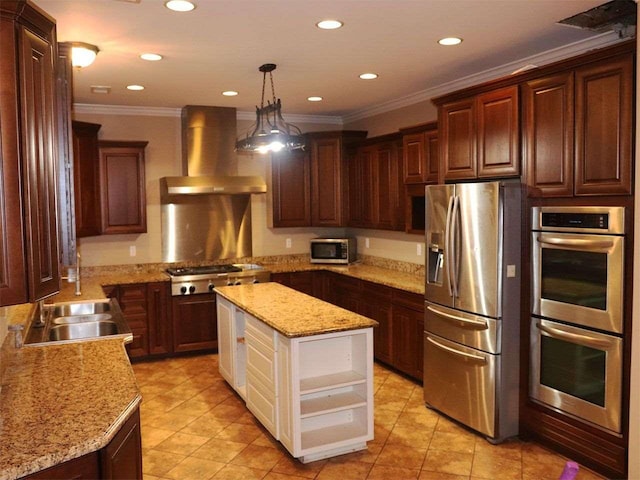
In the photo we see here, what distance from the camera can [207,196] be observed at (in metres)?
6.42

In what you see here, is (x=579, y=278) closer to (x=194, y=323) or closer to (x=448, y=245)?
(x=448, y=245)

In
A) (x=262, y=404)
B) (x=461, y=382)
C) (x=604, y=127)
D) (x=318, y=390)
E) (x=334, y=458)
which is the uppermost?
(x=604, y=127)

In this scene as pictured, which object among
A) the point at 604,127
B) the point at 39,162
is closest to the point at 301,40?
the point at 604,127

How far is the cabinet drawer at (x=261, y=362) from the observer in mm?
3641

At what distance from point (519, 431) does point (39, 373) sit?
301 cm

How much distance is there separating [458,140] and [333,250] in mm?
2716

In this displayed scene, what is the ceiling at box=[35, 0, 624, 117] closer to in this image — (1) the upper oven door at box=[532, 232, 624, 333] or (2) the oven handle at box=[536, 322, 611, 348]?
(1) the upper oven door at box=[532, 232, 624, 333]

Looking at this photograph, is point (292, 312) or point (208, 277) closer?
point (292, 312)

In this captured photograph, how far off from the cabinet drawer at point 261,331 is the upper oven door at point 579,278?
1.72m

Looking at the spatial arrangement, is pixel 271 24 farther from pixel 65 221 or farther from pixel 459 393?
pixel 459 393

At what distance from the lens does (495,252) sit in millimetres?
3611

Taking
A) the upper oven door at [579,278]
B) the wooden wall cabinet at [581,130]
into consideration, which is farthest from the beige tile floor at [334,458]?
the wooden wall cabinet at [581,130]

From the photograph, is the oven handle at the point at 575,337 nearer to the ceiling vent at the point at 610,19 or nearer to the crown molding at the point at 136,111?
the ceiling vent at the point at 610,19

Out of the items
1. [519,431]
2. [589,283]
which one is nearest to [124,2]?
[589,283]
